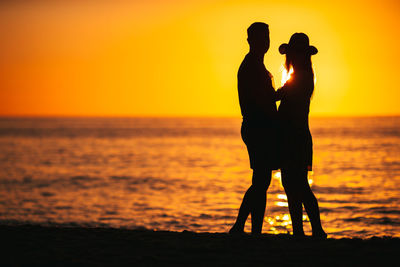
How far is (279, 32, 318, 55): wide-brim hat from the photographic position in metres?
6.11

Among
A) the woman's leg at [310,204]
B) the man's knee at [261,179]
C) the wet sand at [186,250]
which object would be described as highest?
the man's knee at [261,179]

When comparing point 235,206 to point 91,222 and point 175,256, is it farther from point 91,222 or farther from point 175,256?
point 175,256

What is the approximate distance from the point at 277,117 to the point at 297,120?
23 centimetres

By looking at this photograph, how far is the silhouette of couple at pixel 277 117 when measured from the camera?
6059 mm

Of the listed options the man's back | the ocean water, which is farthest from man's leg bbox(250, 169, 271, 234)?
the ocean water

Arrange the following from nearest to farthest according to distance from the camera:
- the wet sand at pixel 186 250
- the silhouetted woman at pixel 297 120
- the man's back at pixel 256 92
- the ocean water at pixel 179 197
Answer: the wet sand at pixel 186 250 < the man's back at pixel 256 92 < the silhouetted woman at pixel 297 120 < the ocean water at pixel 179 197

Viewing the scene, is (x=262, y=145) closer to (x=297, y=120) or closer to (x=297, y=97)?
(x=297, y=120)

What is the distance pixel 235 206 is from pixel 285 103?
1326cm

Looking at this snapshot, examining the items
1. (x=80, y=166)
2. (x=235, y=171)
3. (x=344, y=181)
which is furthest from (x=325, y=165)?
(x=80, y=166)

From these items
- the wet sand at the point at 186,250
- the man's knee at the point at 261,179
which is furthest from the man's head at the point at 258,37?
the wet sand at the point at 186,250

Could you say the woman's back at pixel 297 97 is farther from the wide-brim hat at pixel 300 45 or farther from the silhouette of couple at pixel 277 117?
the wide-brim hat at pixel 300 45

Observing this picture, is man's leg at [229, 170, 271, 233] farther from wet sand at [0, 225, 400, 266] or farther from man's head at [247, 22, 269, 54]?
man's head at [247, 22, 269, 54]

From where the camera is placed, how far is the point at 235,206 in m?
19.1

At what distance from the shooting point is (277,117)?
20.3ft
